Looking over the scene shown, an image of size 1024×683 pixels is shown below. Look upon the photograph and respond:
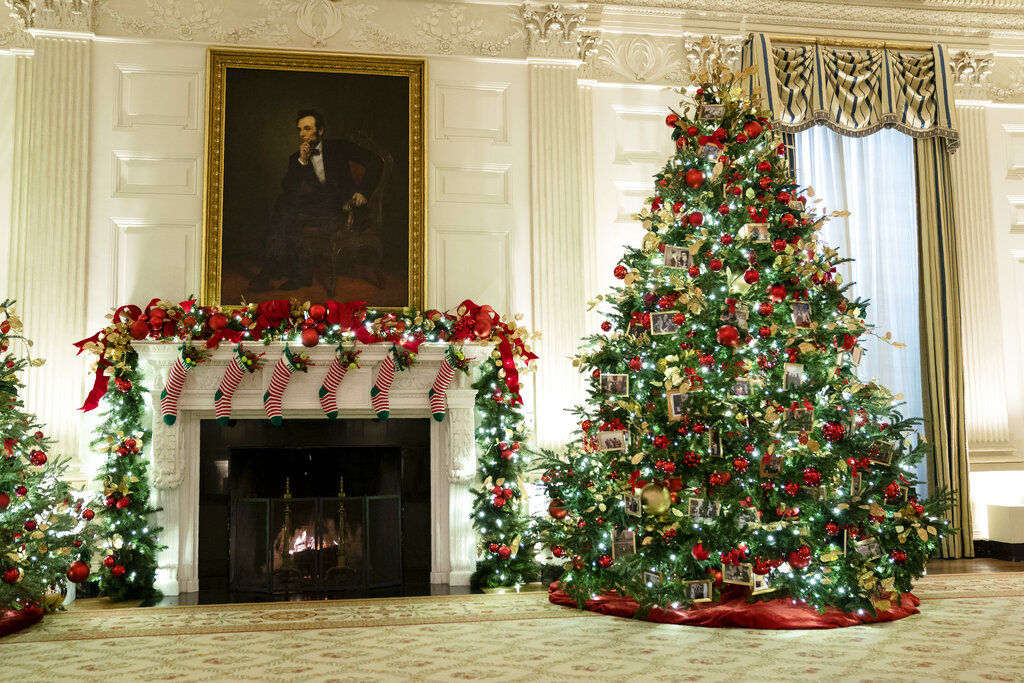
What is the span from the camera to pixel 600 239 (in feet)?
26.3

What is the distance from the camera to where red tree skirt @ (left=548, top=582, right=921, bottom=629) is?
17.0 feet

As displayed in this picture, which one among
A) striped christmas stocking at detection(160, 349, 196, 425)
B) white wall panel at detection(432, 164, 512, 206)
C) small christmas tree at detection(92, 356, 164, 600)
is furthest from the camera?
white wall panel at detection(432, 164, 512, 206)

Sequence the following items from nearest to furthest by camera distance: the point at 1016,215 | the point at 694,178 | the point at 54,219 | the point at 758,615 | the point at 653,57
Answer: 1. the point at 758,615
2. the point at 694,178
3. the point at 54,219
4. the point at 653,57
5. the point at 1016,215

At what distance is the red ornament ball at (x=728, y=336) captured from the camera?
553 cm

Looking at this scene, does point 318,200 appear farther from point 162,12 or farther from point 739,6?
point 739,6

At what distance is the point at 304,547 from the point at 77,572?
1.60m

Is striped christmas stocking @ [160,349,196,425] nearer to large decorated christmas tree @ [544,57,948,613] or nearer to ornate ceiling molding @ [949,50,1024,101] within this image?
large decorated christmas tree @ [544,57,948,613]

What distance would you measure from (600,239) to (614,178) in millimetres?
563

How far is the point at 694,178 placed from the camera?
5988 millimetres

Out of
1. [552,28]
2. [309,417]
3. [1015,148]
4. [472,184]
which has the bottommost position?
[309,417]

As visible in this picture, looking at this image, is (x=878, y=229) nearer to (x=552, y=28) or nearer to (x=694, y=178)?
(x=694, y=178)

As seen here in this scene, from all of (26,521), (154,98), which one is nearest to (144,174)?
(154,98)

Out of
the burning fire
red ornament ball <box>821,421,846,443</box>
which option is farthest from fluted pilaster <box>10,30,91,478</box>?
red ornament ball <box>821,421,846,443</box>

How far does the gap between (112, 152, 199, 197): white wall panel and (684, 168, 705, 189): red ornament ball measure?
3.97 meters
